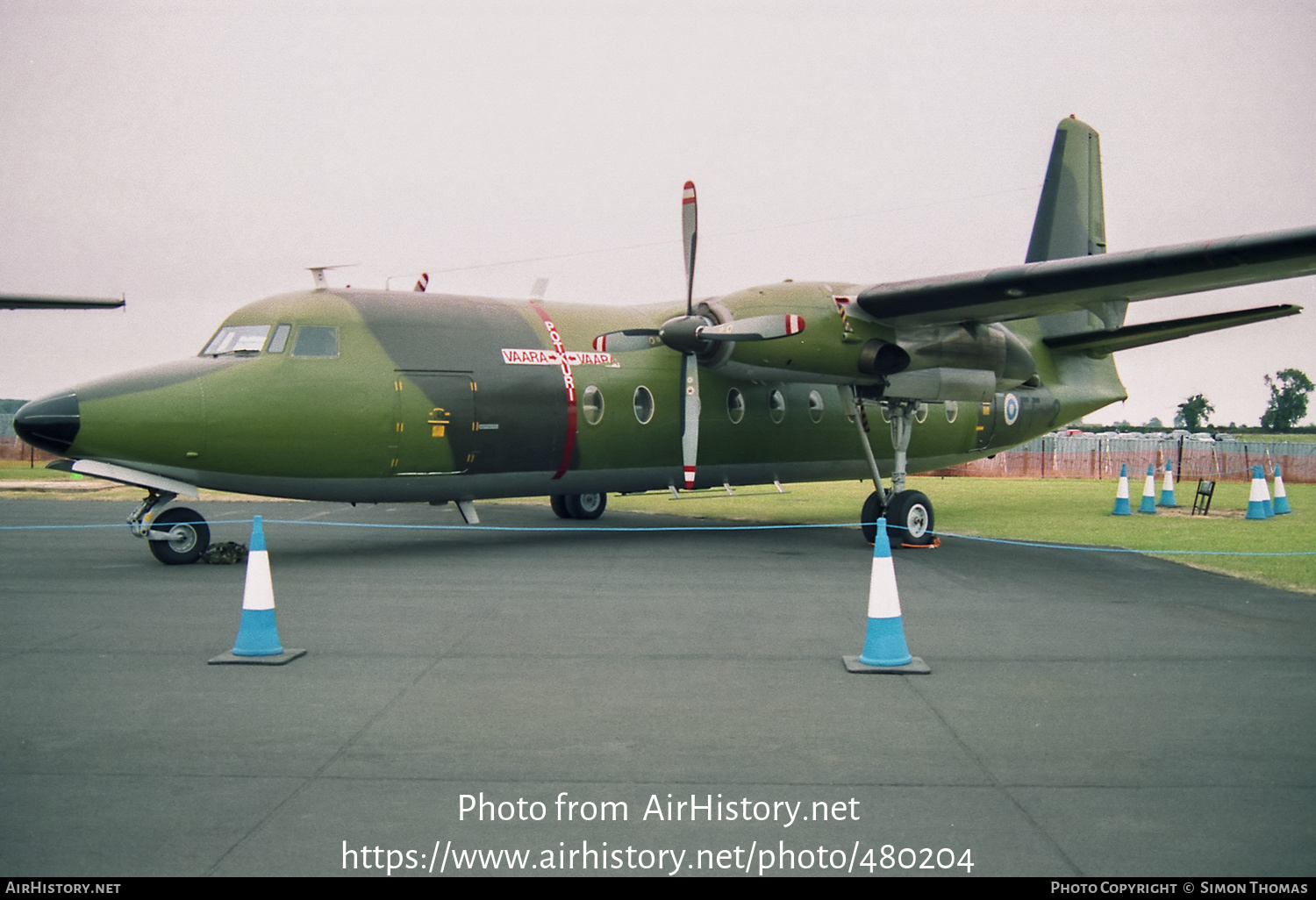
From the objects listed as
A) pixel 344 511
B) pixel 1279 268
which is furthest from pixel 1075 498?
pixel 344 511

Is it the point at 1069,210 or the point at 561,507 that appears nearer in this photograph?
the point at 561,507

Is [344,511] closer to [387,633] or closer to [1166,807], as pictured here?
[387,633]

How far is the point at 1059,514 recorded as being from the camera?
21.4 meters

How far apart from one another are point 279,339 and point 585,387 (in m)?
4.39

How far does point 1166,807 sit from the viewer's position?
4324 mm

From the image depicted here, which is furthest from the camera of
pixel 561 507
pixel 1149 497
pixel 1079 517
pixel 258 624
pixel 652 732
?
pixel 1149 497

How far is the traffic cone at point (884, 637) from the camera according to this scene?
6820 mm

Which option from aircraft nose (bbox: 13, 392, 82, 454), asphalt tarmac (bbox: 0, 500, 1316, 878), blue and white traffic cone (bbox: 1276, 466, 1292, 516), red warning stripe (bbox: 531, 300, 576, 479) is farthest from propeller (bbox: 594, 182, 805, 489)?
blue and white traffic cone (bbox: 1276, 466, 1292, 516)

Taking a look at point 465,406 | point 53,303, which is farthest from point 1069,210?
point 53,303

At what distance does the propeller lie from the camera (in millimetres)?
14102

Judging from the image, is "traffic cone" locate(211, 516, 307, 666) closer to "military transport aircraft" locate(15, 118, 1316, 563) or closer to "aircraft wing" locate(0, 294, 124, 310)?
"military transport aircraft" locate(15, 118, 1316, 563)

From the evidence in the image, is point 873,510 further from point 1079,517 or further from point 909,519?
point 1079,517

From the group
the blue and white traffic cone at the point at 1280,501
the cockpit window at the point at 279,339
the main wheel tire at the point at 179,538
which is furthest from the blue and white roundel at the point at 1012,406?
the main wheel tire at the point at 179,538
